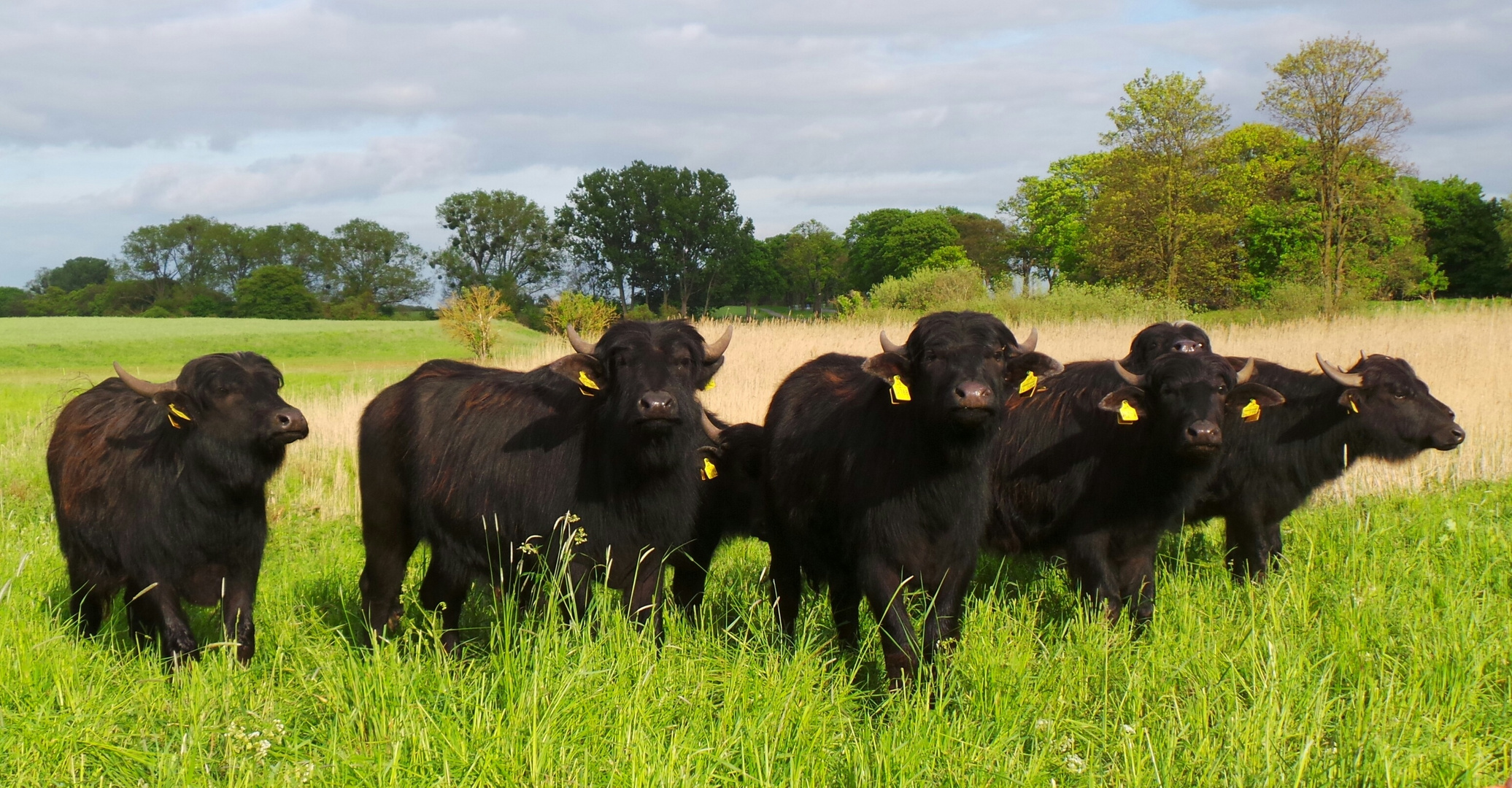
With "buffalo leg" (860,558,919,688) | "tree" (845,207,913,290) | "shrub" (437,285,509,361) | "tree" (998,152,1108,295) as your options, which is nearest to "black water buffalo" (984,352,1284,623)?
"buffalo leg" (860,558,919,688)

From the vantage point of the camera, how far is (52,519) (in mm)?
8484

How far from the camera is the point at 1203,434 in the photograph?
5379mm

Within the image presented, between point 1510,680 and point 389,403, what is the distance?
224 inches

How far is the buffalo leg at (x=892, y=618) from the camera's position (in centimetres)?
454

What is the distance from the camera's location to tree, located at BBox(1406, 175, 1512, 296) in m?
63.5

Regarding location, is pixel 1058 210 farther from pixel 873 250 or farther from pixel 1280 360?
pixel 1280 360

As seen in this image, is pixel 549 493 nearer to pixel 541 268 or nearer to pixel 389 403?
pixel 389 403

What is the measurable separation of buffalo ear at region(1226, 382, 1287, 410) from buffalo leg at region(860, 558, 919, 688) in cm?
263

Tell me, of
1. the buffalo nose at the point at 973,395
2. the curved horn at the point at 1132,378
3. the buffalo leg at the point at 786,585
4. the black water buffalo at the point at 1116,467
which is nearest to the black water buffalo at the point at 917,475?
the buffalo nose at the point at 973,395

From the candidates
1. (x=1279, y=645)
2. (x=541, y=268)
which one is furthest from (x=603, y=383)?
(x=541, y=268)

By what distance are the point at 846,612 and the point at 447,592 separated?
216 cm

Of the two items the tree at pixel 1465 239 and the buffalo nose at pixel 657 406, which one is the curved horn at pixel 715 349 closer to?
the buffalo nose at pixel 657 406

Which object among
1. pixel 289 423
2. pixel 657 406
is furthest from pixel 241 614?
pixel 657 406

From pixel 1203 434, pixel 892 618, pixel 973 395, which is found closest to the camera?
pixel 973 395
